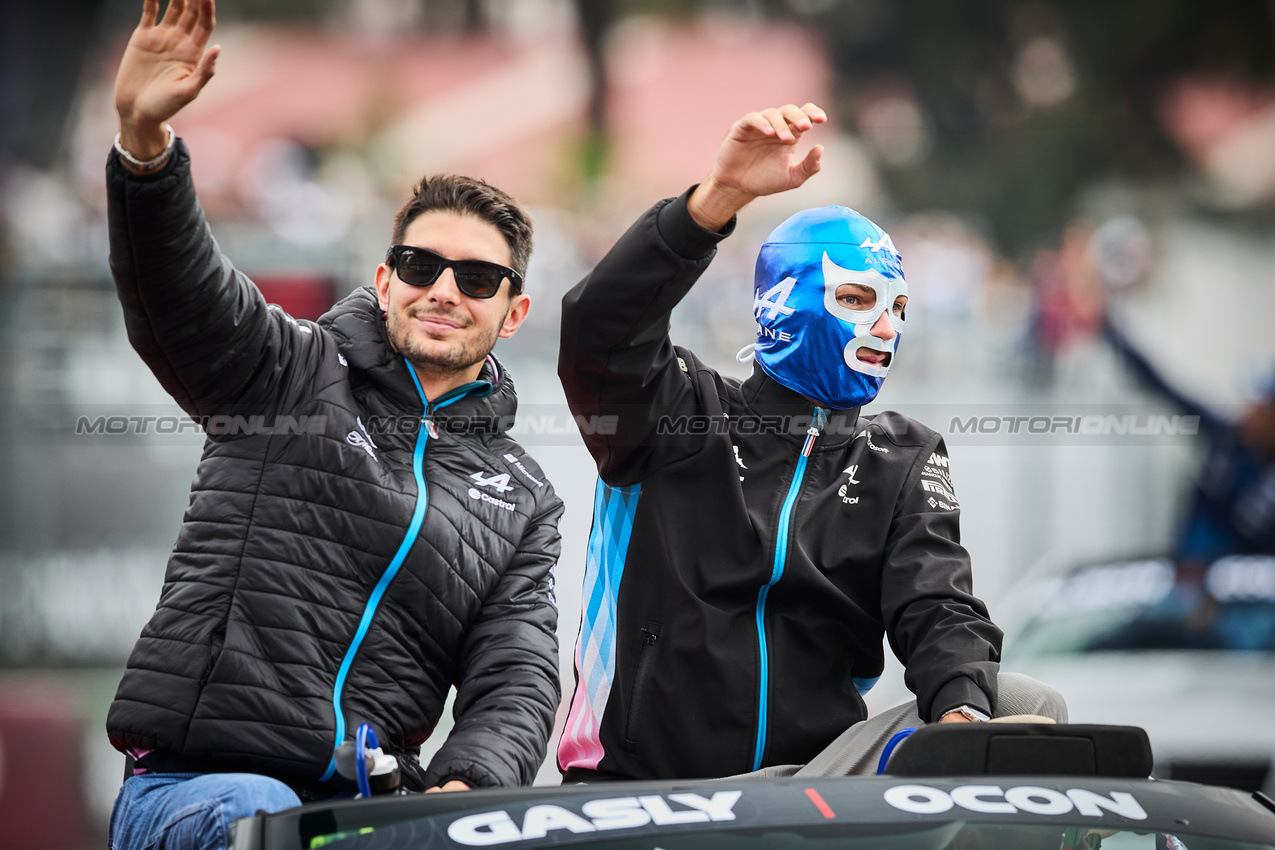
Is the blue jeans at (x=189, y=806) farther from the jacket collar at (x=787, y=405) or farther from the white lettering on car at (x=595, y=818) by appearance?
the jacket collar at (x=787, y=405)

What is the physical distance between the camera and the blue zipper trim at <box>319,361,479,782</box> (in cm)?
219

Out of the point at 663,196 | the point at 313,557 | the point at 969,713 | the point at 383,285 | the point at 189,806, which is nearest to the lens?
the point at 189,806

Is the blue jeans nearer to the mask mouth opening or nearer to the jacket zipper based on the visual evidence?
the jacket zipper

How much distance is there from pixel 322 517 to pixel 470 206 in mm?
722

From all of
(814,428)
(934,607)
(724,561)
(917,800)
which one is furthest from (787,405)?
(917,800)

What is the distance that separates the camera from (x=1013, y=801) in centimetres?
158

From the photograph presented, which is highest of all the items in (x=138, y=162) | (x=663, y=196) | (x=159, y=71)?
(x=663, y=196)

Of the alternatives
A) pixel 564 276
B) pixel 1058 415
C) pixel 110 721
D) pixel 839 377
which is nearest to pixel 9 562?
pixel 564 276

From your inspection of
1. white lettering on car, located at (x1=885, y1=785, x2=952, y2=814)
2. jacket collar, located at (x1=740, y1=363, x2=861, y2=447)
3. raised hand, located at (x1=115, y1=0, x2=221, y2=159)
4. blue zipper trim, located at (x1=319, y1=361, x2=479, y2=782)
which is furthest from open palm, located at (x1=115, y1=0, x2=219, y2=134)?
white lettering on car, located at (x1=885, y1=785, x2=952, y2=814)

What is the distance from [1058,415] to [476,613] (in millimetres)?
3632

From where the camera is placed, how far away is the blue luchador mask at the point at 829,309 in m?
2.48

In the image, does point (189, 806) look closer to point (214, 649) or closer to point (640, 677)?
point (214, 649)

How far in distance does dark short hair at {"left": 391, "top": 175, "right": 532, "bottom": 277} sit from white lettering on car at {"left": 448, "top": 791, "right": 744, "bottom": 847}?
4.40 feet

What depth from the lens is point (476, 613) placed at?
7.93 ft
